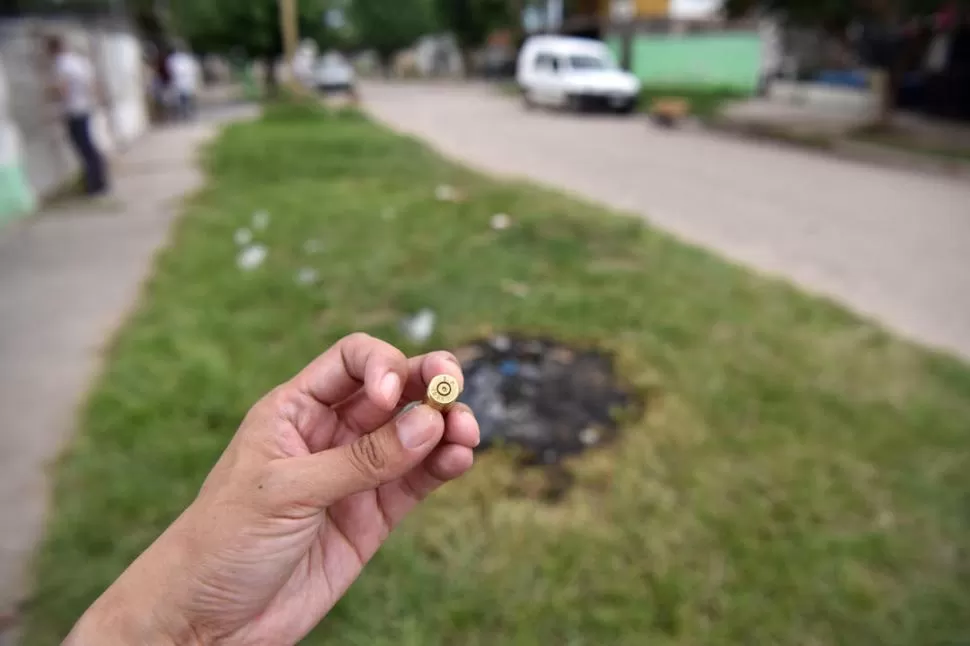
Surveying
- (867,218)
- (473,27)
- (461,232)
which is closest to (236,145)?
(461,232)

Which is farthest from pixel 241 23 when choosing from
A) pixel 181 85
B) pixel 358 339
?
pixel 358 339

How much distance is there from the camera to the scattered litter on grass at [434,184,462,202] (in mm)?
6854

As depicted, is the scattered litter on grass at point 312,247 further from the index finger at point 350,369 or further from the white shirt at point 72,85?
the white shirt at point 72,85

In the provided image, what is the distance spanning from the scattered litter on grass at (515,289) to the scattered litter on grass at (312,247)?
160cm

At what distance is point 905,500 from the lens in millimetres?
2695

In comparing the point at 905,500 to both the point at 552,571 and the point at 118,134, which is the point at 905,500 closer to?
the point at 552,571

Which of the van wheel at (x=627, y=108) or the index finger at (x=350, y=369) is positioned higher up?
the index finger at (x=350, y=369)

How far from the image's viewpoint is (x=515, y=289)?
4531 millimetres

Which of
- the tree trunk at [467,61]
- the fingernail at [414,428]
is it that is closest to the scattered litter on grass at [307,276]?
the fingernail at [414,428]

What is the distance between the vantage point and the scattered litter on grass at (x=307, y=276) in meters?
4.65

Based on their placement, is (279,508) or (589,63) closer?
(279,508)

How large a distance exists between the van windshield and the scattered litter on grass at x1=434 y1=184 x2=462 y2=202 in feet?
39.6

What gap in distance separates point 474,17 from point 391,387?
41137 millimetres

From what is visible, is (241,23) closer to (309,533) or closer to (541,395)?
(541,395)
